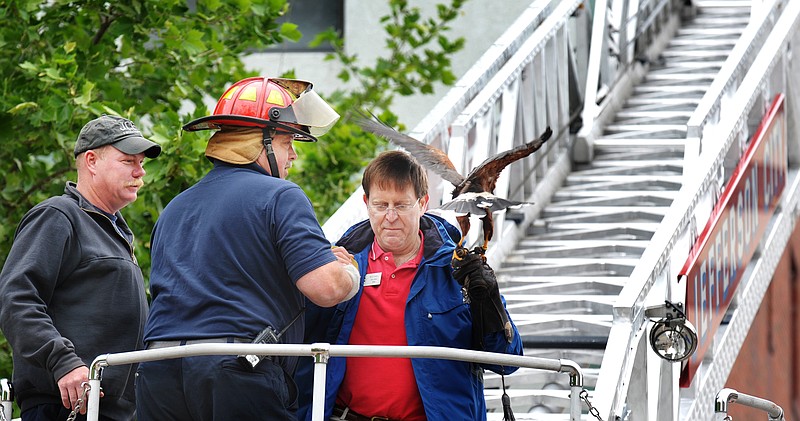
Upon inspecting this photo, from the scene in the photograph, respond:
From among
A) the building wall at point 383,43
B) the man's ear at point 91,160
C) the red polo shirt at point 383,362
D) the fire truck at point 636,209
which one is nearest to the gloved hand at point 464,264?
the red polo shirt at point 383,362

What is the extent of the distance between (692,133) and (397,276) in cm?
388

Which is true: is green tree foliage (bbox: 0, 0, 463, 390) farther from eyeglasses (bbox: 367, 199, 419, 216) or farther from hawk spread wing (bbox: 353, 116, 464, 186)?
eyeglasses (bbox: 367, 199, 419, 216)

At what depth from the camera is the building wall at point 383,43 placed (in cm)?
1460

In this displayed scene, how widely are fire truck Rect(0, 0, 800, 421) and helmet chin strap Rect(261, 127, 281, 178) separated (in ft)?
6.22

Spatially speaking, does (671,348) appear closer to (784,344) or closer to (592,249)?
(592,249)

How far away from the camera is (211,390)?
13.8 feet

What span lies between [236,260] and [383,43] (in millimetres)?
10799

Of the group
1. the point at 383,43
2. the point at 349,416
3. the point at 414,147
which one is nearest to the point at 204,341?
the point at 349,416

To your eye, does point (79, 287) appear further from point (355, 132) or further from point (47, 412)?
point (355, 132)

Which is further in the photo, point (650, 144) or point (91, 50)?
point (650, 144)

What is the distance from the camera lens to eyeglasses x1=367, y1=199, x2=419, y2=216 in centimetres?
467

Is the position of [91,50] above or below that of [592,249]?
above

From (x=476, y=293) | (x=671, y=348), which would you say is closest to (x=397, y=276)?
(x=476, y=293)

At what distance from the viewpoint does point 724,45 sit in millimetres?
12617
